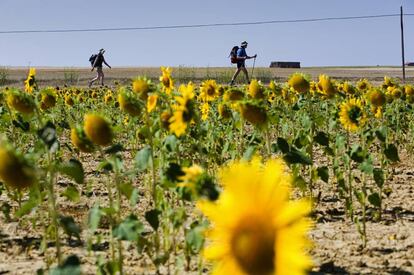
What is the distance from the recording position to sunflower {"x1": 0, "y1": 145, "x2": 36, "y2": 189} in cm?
152

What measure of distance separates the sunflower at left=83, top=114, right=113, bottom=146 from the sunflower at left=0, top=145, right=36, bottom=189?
539 mm

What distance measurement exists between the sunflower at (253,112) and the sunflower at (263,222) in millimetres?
1511

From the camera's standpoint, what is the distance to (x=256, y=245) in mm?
921

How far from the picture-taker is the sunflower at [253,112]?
2.45 m

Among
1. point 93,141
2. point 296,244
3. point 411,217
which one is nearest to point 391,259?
point 411,217

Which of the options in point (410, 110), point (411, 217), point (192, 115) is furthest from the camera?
point (410, 110)

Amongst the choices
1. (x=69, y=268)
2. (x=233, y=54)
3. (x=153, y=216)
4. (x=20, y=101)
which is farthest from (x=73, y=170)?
(x=233, y=54)

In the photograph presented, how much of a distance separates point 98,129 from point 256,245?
1262 mm

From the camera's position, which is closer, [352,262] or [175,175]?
[175,175]

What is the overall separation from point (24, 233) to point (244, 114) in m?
1.59

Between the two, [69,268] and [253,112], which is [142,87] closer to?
[253,112]

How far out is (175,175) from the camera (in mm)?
2119

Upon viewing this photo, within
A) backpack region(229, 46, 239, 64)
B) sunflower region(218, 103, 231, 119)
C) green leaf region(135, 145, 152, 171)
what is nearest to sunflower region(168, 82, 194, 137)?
green leaf region(135, 145, 152, 171)

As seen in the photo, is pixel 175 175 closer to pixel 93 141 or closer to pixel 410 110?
pixel 93 141
